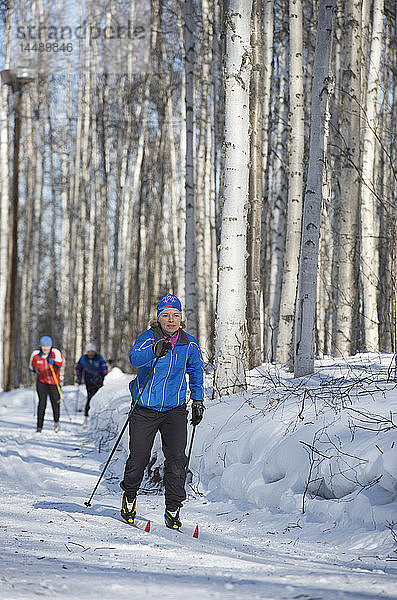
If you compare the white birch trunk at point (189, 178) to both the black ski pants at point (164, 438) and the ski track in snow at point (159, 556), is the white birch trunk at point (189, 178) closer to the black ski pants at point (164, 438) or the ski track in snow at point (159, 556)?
the ski track in snow at point (159, 556)

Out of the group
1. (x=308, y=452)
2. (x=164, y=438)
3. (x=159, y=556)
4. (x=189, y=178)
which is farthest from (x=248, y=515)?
(x=189, y=178)

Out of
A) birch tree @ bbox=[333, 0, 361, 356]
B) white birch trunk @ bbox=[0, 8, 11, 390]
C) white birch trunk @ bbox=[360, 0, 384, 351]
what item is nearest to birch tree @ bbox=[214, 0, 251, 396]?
birch tree @ bbox=[333, 0, 361, 356]

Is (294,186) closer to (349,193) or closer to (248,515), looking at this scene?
(349,193)

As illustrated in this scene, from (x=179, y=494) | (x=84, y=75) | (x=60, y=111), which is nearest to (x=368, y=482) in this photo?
(x=179, y=494)

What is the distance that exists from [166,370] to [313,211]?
12.5 feet

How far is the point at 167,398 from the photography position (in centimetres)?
595

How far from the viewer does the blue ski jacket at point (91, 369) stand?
15.2m

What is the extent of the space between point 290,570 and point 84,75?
2398 centimetres

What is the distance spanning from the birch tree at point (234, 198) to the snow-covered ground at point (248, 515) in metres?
0.69

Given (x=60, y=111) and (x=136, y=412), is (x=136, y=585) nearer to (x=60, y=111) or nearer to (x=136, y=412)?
(x=136, y=412)

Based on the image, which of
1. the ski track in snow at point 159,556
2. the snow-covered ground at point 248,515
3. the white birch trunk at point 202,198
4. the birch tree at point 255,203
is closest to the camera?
the ski track in snow at point 159,556

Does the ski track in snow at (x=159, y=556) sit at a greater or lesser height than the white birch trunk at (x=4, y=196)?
lesser

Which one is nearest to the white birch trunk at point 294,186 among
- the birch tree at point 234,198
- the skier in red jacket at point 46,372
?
the birch tree at point 234,198

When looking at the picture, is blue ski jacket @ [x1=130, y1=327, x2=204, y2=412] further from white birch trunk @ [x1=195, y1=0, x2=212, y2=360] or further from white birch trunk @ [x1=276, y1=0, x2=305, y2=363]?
white birch trunk @ [x1=195, y1=0, x2=212, y2=360]
